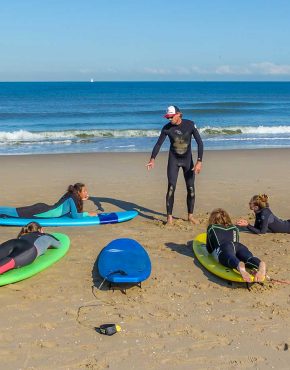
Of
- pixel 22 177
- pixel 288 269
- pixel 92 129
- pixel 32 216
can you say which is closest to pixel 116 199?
pixel 32 216

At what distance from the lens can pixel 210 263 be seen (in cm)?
677

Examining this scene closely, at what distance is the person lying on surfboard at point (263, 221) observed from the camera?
8016 mm

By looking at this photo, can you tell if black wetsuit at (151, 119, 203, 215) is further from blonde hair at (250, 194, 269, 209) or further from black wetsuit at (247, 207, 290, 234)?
black wetsuit at (247, 207, 290, 234)

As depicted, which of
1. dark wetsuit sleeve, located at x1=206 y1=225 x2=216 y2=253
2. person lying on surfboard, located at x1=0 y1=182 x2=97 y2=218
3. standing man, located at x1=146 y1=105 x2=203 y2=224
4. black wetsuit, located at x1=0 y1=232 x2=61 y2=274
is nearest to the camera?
black wetsuit, located at x1=0 y1=232 x2=61 y2=274

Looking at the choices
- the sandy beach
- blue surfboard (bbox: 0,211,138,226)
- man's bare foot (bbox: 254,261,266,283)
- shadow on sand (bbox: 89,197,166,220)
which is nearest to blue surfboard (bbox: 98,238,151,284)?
the sandy beach

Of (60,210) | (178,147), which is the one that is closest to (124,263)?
(60,210)

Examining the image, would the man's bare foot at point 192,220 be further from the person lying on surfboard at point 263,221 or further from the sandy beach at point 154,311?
the person lying on surfboard at point 263,221

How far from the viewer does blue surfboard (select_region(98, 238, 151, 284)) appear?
602 cm

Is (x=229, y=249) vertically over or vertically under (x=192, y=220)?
over

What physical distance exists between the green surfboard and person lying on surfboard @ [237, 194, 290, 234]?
8.92 ft

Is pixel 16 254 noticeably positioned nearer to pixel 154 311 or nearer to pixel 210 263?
pixel 154 311

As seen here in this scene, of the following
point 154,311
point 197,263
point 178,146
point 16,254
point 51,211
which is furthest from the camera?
point 51,211

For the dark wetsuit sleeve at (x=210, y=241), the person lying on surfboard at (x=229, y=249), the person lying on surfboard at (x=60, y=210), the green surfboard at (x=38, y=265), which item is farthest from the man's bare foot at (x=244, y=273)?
the person lying on surfboard at (x=60, y=210)

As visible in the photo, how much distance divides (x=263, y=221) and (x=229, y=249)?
1.87m
